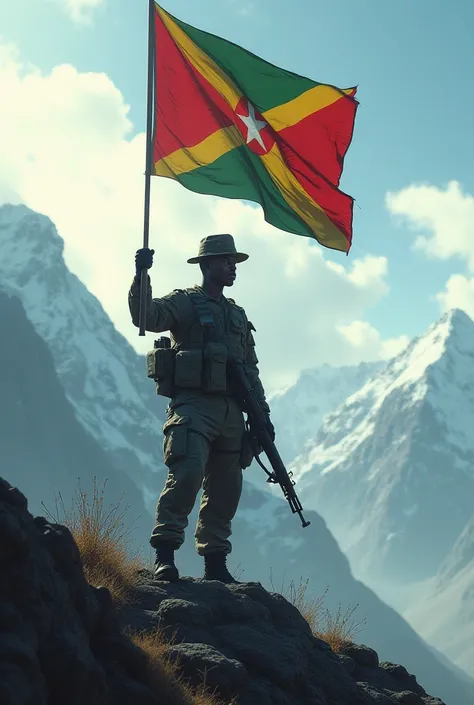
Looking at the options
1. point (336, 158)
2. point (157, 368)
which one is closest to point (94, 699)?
point (157, 368)

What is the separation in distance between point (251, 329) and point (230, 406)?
1135 millimetres

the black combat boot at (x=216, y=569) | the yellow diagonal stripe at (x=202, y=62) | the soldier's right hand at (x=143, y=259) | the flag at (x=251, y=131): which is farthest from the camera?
the yellow diagonal stripe at (x=202, y=62)

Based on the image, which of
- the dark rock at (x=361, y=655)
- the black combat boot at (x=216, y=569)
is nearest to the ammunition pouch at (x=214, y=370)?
the black combat boot at (x=216, y=569)

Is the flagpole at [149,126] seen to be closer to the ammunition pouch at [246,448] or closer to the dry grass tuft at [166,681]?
the ammunition pouch at [246,448]

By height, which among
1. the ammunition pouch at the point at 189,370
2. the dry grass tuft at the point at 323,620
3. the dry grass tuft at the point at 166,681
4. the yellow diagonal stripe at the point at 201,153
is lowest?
the dry grass tuft at the point at 166,681

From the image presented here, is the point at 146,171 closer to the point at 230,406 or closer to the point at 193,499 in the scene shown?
the point at 230,406

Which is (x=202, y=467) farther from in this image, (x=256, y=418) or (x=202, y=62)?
(x=202, y=62)

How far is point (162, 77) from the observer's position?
1049cm

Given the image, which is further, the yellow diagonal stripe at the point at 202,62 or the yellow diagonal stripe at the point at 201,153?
the yellow diagonal stripe at the point at 202,62

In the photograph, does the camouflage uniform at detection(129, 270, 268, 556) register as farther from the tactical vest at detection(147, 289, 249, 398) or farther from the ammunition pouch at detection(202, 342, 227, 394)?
the ammunition pouch at detection(202, 342, 227, 394)

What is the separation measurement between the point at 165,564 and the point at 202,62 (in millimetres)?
5203

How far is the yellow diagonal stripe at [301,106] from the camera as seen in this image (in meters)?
11.2

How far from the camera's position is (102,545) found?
27.5 feet

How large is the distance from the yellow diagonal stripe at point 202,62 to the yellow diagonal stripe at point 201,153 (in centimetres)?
38
